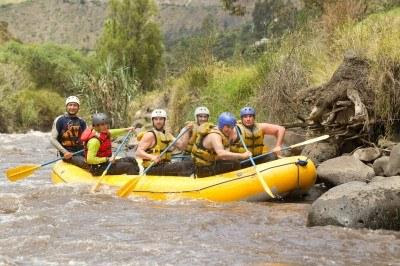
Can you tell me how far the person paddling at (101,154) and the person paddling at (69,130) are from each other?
790mm

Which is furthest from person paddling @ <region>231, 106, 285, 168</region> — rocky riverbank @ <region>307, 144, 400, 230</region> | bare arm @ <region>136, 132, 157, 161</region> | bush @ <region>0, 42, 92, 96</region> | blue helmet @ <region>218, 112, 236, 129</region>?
bush @ <region>0, 42, 92, 96</region>

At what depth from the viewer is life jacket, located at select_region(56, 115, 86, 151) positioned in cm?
1008

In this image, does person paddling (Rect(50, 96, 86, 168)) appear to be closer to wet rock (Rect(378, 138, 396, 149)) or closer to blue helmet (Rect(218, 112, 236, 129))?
blue helmet (Rect(218, 112, 236, 129))

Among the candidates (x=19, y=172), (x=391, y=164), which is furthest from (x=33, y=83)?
(x=391, y=164)

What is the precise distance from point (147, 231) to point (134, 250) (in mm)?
834

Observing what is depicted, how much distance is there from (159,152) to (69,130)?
6.39 ft

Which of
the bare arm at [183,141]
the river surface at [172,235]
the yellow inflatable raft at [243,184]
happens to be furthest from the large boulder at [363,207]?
the bare arm at [183,141]

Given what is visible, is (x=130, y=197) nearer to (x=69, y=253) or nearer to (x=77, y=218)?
(x=77, y=218)

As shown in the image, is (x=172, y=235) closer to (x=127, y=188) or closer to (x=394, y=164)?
(x=127, y=188)

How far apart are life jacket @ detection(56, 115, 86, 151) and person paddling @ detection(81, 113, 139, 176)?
35.3 inches

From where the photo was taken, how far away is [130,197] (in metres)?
8.37

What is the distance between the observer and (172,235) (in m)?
6.15

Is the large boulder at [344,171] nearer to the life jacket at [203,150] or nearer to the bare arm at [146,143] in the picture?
the life jacket at [203,150]

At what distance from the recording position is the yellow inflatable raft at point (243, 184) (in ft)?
25.5
